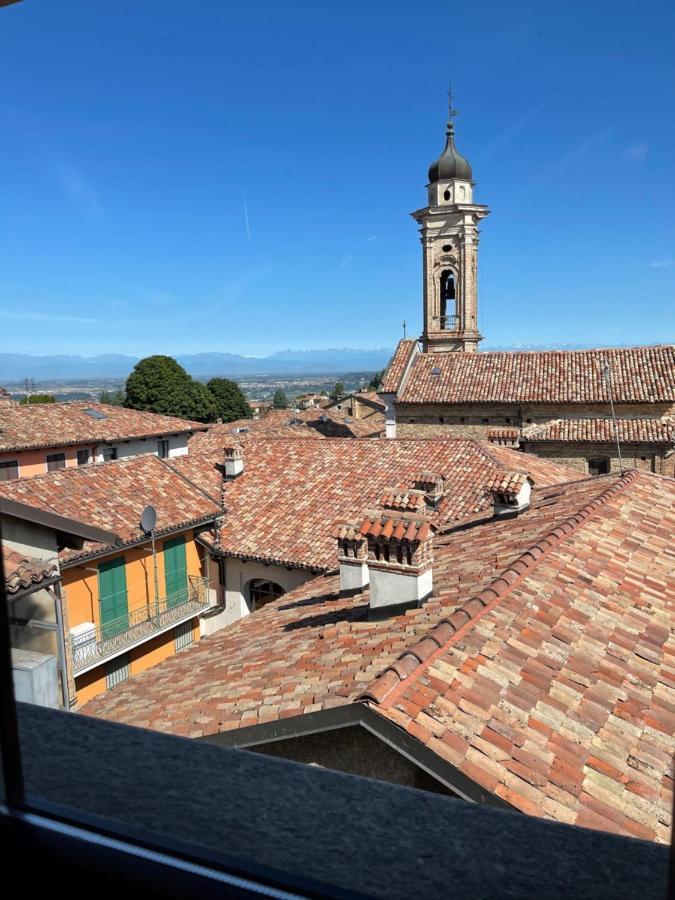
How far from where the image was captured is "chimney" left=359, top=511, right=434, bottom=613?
6.95 meters

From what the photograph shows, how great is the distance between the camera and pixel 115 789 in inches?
40.2

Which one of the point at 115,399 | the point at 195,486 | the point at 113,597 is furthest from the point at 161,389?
the point at 115,399

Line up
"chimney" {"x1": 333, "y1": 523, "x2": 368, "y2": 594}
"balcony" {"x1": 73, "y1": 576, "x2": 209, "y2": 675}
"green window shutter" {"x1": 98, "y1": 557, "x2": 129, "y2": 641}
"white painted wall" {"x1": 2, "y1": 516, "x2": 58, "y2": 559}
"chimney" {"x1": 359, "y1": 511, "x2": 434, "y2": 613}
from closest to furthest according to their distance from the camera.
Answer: "chimney" {"x1": 359, "y1": 511, "x2": 434, "y2": 613}, "chimney" {"x1": 333, "y1": 523, "x2": 368, "y2": 594}, "white painted wall" {"x1": 2, "y1": 516, "x2": 58, "y2": 559}, "balcony" {"x1": 73, "y1": 576, "x2": 209, "y2": 675}, "green window shutter" {"x1": 98, "y1": 557, "x2": 129, "y2": 641}

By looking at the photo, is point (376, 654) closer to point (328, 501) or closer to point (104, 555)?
point (104, 555)

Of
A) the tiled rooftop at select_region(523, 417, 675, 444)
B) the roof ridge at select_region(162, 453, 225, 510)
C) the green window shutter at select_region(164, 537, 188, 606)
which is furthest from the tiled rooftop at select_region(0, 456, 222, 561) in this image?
the tiled rooftop at select_region(523, 417, 675, 444)

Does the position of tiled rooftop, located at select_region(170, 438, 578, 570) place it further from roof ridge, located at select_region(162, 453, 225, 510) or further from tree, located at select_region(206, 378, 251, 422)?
tree, located at select_region(206, 378, 251, 422)

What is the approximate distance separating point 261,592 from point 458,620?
34.3ft

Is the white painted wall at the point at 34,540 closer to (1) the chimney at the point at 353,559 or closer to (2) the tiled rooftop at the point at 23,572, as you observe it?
(2) the tiled rooftop at the point at 23,572

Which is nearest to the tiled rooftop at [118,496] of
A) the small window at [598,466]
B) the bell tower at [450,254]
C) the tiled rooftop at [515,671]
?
the tiled rooftop at [515,671]

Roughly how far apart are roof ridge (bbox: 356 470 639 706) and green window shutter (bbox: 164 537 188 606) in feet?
31.4

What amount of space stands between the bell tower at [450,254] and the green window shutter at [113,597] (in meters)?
22.0

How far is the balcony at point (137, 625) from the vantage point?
1255 cm

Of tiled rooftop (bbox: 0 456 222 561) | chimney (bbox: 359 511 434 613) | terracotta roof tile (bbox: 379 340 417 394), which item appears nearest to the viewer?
chimney (bbox: 359 511 434 613)

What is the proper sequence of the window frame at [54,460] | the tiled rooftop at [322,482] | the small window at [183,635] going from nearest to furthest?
the tiled rooftop at [322,482] < the small window at [183,635] < the window frame at [54,460]
